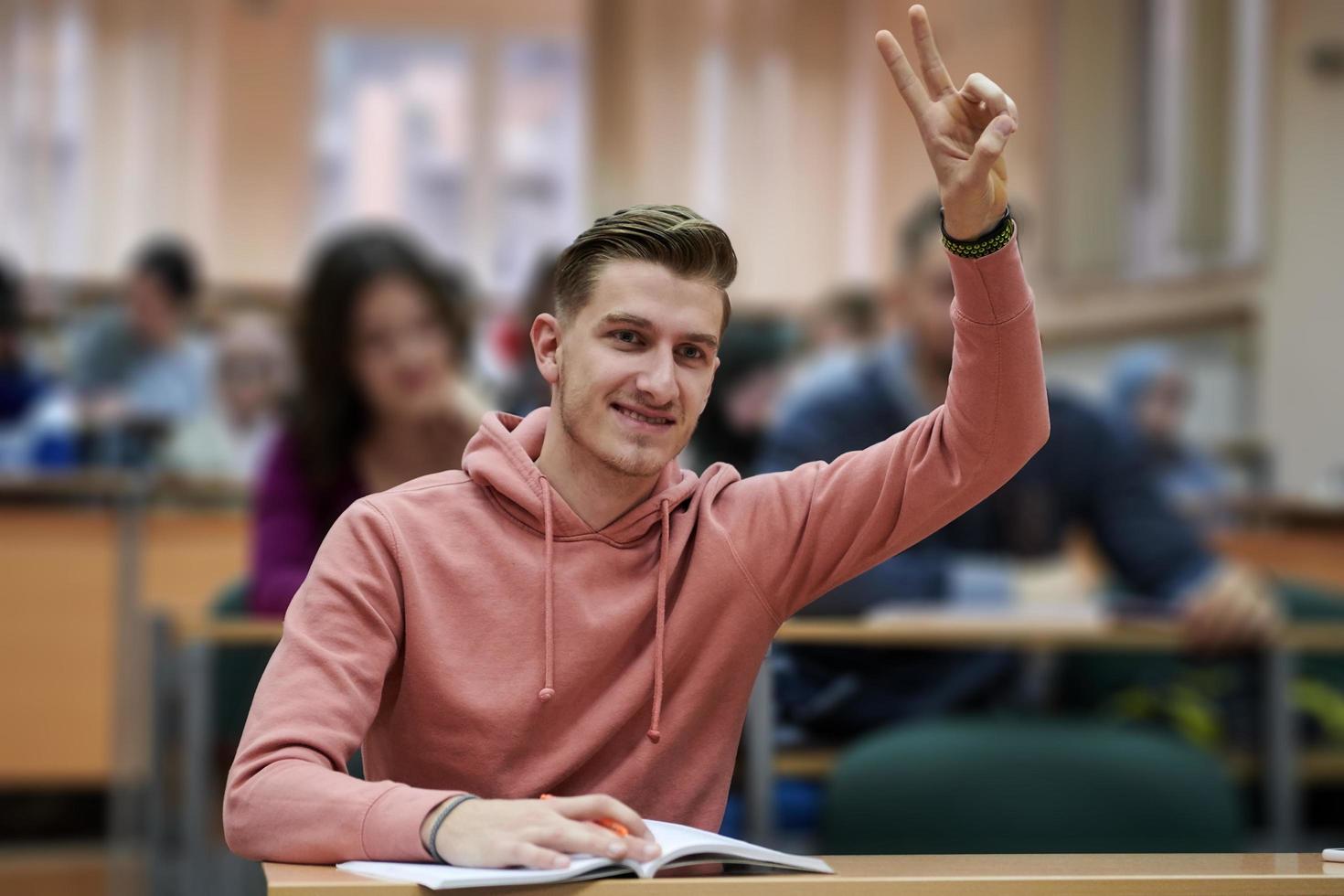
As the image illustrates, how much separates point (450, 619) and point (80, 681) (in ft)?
9.22

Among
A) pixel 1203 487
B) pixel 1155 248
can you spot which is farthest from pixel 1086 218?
pixel 1203 487

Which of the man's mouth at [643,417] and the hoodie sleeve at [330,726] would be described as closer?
the hoodie sleeve at [330,726]

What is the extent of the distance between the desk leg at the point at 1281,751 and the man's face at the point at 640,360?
1.62 metres

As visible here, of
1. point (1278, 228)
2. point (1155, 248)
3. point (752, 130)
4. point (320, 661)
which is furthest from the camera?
point (752, 130)

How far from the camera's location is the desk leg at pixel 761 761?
1298 millimetres

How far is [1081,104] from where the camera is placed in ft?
15.8

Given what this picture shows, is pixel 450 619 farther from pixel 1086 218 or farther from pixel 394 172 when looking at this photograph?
pixel 394 172

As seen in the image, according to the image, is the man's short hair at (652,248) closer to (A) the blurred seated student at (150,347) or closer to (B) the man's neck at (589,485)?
(B) the man's neck at (589,485)

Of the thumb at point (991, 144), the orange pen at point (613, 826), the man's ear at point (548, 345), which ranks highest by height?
the thumb at point (991, 144)

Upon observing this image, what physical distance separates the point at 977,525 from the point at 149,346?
3.57 meters

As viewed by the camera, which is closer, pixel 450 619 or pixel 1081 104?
pixel 450 619

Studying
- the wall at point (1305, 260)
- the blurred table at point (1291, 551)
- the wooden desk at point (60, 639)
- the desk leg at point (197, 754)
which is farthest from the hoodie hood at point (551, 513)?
the wall at point (1305, 260)

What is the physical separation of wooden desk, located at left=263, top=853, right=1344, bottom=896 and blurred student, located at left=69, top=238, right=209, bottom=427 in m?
4.21

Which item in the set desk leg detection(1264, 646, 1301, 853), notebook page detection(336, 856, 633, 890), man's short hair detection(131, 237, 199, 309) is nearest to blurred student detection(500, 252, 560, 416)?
notebook page detection(336, 856, 633, 890)
